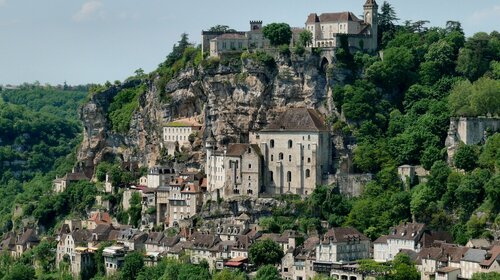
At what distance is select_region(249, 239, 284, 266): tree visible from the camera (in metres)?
83.9

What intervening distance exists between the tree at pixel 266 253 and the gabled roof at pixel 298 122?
11705 millimetres

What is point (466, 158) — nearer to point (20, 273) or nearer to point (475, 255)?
point (475, 255)

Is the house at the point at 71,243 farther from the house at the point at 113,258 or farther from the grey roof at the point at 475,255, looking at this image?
the grey roof at the point at 475,255

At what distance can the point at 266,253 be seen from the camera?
8394 cm

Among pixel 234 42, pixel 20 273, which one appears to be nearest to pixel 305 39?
pixel 234 42

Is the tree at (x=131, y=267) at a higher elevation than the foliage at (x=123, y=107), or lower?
lower

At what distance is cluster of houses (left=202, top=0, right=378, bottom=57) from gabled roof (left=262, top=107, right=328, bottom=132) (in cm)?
879

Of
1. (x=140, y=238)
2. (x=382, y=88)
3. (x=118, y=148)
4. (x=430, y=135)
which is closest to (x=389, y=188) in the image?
(x=430, y=135)

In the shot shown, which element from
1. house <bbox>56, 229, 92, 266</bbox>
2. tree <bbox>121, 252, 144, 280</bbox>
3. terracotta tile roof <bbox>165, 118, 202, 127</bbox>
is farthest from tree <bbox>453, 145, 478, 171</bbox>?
house <bbox>56, 229, 92, 266</bbox>

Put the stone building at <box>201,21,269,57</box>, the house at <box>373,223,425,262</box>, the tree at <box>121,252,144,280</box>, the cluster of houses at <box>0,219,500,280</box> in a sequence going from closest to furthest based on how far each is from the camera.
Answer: the cluster of houses at <box>0,219,500,280</box>
the house at <box>373,223,425,262</box>
the tree at <box>121,252,144,280</box>
the stone building at <box>201,21,269,57</box>

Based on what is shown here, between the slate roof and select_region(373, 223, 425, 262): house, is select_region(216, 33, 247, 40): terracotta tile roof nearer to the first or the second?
the slate roof

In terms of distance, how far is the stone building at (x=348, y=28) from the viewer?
101750 mm

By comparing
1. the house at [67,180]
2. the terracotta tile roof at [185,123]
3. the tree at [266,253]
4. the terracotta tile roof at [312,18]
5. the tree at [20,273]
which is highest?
the terracotta tile roof at [312,18]

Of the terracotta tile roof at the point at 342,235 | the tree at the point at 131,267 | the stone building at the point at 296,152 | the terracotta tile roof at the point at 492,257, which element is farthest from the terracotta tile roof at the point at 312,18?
the terracotta tile roof at the point at 492,257
